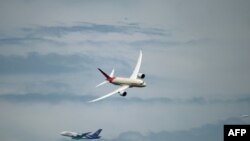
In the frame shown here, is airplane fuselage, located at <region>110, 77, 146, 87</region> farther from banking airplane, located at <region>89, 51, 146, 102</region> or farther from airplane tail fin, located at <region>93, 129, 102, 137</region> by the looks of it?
airplane tail fin, located at <region>93, 129, 102, 137</region>

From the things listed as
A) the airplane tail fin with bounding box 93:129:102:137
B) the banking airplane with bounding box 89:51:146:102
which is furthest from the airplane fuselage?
the airplane tail fin with bounding box 93:129:102:137

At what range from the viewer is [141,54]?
14388cm

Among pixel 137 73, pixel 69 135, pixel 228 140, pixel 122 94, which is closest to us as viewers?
pixel 228 140

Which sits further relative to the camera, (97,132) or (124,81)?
(97,132)

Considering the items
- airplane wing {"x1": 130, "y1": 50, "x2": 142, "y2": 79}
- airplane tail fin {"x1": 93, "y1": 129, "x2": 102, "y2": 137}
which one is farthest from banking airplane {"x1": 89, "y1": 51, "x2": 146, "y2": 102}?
airplane tail fin {"x1": 93, "y1": 129, "x2": 102, "y2": 137}

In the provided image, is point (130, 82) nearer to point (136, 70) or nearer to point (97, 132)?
point (136, 70)

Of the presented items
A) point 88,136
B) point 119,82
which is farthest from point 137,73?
point 88,136

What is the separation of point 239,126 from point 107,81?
36276mm

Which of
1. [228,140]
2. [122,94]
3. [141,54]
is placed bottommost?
[228,140]

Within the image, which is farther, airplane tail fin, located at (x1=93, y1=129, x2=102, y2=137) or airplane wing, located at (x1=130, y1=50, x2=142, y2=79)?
airplane tail fin, located at (x1=93, y1=129, x2=102, y2=137)

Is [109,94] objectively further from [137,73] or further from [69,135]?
[69,135]

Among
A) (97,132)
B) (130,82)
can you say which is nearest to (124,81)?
(130,82)

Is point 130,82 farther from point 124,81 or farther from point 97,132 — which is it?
point 97,132

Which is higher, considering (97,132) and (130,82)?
(130,82)
